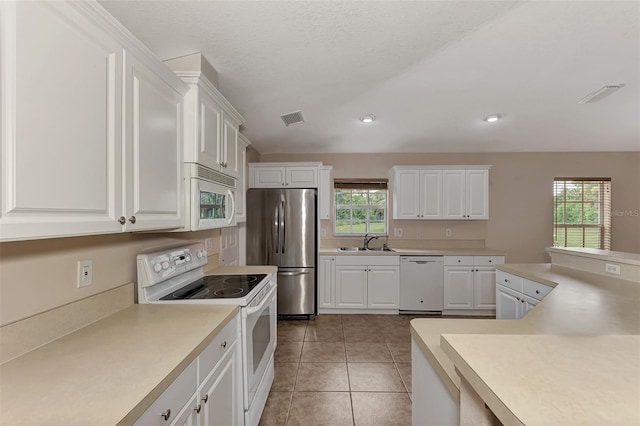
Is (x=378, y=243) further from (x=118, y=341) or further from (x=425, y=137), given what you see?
(x=118, y=341)

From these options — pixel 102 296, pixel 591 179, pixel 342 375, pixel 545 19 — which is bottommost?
pixel 342 375

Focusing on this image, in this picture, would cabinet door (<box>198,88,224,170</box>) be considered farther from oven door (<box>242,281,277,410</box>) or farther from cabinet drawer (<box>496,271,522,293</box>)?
cabinet drawer (<box>496,271,522,293</box>)

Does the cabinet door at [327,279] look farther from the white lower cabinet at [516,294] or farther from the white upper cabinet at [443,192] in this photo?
the white lower cabinet at [516,294]

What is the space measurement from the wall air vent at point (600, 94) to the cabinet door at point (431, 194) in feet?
5.46

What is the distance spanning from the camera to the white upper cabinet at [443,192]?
4141 mm

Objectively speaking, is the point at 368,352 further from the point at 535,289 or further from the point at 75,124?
the point at 75,124

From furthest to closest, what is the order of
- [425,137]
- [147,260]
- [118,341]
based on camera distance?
1. [425,137]
2. [147,260]
3. [118,341]

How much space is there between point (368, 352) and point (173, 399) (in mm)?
2343

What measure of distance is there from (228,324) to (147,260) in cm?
61

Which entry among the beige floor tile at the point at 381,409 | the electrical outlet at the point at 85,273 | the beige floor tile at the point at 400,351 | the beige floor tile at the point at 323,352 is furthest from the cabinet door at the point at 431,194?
the electrical outlet at the point at 85,273

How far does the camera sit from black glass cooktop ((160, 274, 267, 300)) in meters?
1.72

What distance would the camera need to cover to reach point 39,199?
850mm

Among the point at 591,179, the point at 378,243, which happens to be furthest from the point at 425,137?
the point at 591,179

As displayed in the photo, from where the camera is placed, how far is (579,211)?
4.54 meters
